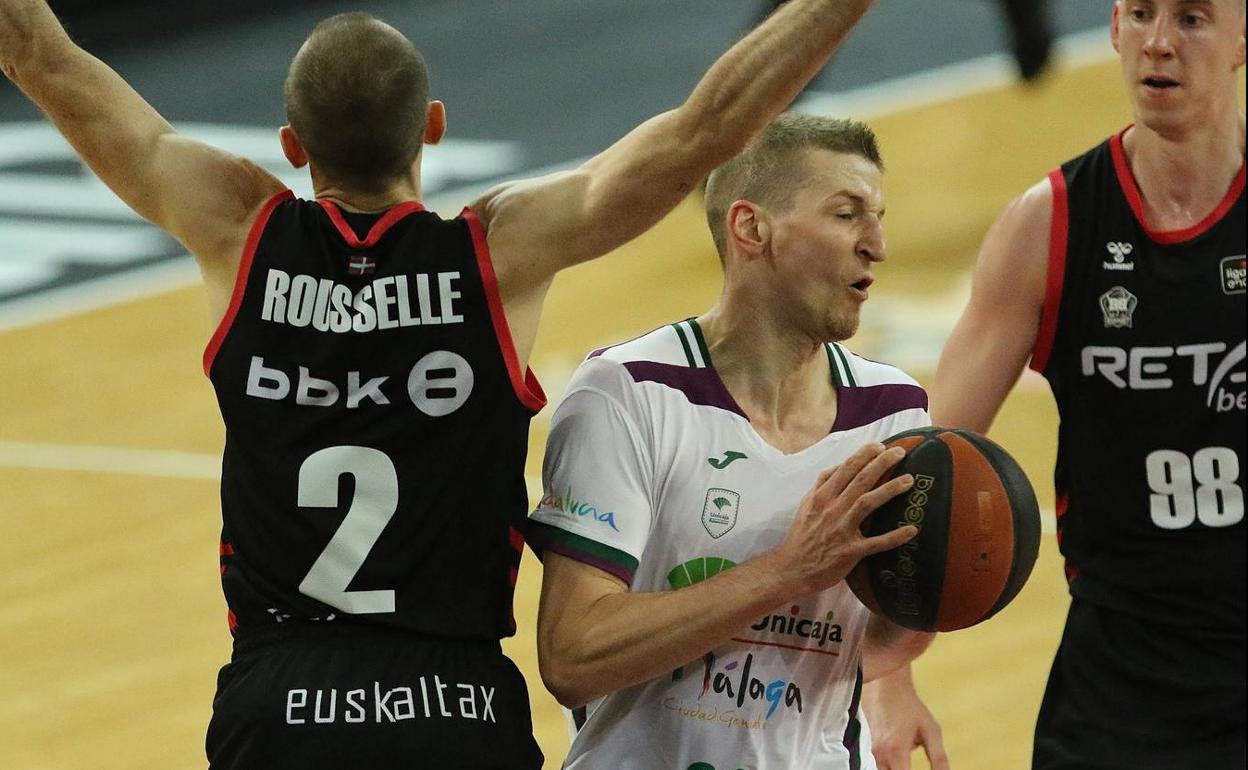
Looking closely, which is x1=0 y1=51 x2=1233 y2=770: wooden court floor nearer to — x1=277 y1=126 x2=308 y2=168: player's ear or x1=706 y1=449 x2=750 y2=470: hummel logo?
x1=706 y1=449 x2=750 y2=470: hummel logo

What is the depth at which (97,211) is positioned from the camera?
14055 millimetres

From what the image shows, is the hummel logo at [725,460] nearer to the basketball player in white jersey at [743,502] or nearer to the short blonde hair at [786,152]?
the basketball player in white jersey at [743,502]

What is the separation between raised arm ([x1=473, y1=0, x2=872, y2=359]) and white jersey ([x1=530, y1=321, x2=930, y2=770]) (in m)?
0.33

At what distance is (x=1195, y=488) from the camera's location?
4430 millimetres

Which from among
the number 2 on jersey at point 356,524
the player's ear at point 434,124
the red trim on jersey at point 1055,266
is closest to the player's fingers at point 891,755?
the red trim on jersey at point 1055,266

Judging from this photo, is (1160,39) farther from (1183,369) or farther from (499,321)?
(499,321)

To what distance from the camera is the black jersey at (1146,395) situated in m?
4.42

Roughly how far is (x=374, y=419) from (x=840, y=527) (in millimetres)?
911

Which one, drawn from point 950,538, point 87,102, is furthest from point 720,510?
point 87,102

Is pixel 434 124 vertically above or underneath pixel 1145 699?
above

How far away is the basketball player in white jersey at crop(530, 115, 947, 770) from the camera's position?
4.10 m

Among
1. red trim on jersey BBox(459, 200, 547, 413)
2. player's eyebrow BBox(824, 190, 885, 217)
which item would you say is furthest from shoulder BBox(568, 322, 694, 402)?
player's eyebrow BBox(824, 190, 885, 217)

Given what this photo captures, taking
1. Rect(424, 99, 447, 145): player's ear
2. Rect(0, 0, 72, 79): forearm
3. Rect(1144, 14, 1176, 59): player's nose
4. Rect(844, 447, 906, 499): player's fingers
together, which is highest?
Rect(1144, 14, 1176, 59): player's nose

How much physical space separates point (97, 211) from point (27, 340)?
2.53 meters
